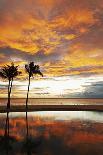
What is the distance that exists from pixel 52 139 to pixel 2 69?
164 feet

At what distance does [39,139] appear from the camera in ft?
84.2

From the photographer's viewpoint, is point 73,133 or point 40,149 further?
point 73,133

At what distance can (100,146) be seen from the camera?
22.6 meters

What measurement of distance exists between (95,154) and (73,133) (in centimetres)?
1023

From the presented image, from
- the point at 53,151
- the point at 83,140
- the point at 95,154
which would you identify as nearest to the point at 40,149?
the point at 53,151

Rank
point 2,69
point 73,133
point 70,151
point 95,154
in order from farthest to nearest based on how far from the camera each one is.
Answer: point 2,69 < point 73,133 < point 70,151 < point 95,154

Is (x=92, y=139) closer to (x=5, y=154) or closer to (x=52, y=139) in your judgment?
(x=52, y=139)

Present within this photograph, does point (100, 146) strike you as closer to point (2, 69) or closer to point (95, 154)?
point (95, 154)

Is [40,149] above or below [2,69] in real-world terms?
below

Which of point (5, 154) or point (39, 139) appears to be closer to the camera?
point (5, 154)

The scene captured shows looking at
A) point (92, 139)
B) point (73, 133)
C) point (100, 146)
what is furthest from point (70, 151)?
point (73, 133)

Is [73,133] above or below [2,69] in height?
below

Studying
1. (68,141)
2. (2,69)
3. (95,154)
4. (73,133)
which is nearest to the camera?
(95,154)

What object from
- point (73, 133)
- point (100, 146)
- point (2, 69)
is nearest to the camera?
point (100, 146)
